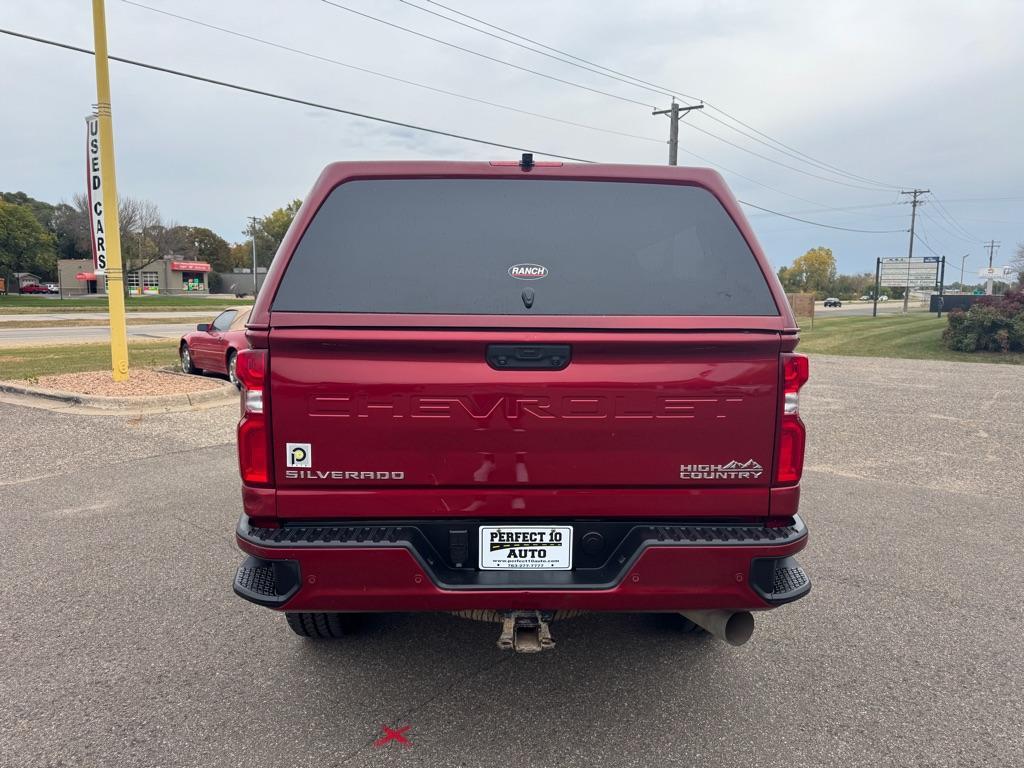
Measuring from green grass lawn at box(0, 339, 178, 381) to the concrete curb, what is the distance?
1560 millimetres

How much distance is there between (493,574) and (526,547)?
0.51 feet

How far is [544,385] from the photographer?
94.0 inches

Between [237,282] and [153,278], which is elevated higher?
[153,278]

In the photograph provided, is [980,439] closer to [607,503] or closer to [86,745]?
[607,503]

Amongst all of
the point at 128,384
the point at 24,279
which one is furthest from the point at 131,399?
the point at 24,279

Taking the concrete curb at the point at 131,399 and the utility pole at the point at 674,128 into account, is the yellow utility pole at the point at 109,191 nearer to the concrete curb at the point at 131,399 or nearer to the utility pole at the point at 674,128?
the concrete curb at the point at 131,399

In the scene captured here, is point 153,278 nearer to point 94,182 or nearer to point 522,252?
point 94,182

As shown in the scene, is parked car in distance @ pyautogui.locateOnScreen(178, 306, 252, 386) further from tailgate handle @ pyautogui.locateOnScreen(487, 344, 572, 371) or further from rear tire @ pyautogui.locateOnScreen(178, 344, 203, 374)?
tailgate handle @ pyautogui.locateOnScreen(487, 344, 572, 371)

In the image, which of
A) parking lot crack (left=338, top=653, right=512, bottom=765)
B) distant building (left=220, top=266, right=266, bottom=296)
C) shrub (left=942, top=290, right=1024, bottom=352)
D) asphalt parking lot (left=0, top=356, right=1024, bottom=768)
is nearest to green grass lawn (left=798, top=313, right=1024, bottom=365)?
shrub (left=942, top=290, right=1024, bottom=352)

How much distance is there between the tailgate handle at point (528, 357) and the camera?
240 cm

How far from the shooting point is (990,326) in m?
19.6

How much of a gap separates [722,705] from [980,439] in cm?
756

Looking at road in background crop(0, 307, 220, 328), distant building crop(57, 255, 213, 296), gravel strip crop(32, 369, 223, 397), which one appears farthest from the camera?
distant building crop(57, 255, 213, 296)

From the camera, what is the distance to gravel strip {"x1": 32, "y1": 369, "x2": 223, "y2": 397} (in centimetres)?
980
